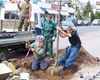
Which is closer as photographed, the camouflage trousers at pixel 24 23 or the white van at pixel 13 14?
the camouflage trousers at pixel 24 23

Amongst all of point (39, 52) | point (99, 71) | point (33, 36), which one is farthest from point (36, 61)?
point (33, 36)

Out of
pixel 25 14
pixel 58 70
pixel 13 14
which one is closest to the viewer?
pixel 58 70

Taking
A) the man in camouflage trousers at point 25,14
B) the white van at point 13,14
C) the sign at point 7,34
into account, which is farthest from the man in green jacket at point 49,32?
the white van at point 13,14

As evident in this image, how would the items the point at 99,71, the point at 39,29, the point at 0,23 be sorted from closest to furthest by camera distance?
the point at 99,71 < the point at 0,23 < the point at 39,29

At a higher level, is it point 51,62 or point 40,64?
point 40,64

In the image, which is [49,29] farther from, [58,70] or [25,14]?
[58,70]

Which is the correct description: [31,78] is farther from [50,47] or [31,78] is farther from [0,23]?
[0,23]

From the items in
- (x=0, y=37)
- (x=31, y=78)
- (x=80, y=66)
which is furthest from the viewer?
(x=0, y=37)

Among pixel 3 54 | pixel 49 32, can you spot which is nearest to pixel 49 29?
pixel 49 32

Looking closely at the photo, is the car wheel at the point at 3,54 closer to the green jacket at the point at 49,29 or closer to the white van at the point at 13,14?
the green jacket at the point at 49,29

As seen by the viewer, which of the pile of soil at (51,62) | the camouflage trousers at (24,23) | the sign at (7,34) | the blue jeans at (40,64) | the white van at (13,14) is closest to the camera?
the pile of soil at (51,62)

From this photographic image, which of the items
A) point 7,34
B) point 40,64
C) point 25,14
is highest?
point 25,14

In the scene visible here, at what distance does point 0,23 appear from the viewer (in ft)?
47.3

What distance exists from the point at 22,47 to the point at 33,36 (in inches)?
26.6
